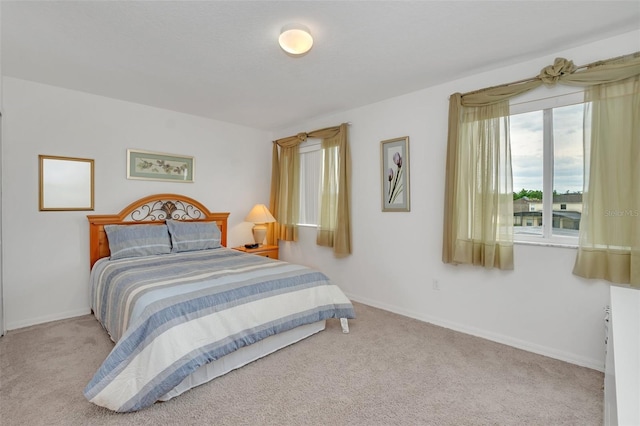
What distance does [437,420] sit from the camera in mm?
1771

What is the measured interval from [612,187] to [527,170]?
0.57 metres

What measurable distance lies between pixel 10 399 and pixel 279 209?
11.4ft

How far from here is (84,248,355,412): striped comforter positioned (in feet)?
5.94

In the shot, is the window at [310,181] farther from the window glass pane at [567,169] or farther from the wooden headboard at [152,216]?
the window glass pane at [567,169]

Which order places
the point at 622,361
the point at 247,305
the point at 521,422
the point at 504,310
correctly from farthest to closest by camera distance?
the point at 504,310 < the point at 247,305 < the point at 521,422 < the point at 622,361

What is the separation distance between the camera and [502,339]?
275 centimetres

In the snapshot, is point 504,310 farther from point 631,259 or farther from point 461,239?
point 631,259

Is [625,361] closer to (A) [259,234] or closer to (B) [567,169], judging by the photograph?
(B) [567,169]

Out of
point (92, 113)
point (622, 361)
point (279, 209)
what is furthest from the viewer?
point (279, 209)

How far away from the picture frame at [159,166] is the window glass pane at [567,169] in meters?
4.11

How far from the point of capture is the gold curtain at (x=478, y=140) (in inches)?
90.9

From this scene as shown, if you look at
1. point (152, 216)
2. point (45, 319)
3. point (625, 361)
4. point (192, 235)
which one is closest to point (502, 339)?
point (625, 361)

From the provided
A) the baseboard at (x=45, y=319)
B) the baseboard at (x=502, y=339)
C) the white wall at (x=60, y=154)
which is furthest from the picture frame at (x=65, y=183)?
the baseboard at (x=502, y=339)

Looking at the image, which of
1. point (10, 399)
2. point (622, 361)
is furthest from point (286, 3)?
point (10, 399)
